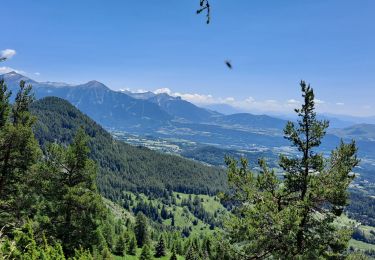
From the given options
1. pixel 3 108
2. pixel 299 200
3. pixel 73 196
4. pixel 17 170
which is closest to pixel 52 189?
pixel 73 196

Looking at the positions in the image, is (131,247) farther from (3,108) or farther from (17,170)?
(3,108)

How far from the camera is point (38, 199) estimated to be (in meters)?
35.8

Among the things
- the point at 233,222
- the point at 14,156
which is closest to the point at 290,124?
the point at 233,222

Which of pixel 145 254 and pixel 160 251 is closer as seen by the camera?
pixel 145 254

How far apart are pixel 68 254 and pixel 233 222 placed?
16.0m

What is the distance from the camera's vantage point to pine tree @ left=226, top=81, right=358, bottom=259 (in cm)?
1944

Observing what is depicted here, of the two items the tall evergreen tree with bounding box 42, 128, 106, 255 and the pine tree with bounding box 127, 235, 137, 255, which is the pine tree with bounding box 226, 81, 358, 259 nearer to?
the tall evergreen tree with bounding box 42, 128, 106, 255

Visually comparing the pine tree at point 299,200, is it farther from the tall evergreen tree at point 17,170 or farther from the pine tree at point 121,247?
the pine tree at point 121,247

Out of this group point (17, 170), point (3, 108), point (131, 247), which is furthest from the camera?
point (131, 247)

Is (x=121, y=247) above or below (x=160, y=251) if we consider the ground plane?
above

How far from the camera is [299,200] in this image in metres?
20.0

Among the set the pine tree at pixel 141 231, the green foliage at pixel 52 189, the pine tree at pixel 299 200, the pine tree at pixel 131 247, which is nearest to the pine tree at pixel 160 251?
the pine tree at pixel 131 247

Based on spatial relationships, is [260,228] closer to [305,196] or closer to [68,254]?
[305,196]

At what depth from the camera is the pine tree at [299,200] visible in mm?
19438
